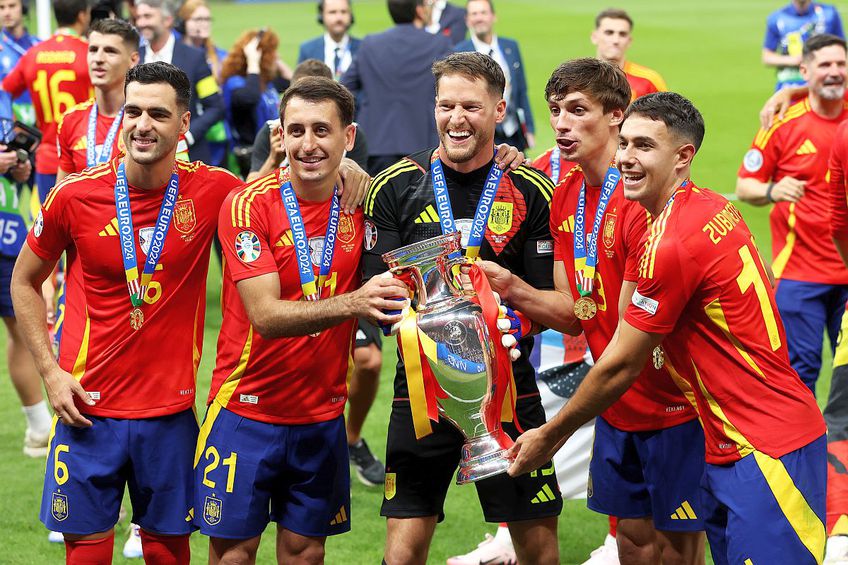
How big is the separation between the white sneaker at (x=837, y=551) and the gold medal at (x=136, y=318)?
3.10 meters

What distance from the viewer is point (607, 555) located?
608 centimetres

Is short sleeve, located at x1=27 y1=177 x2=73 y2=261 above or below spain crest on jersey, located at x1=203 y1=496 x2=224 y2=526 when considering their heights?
above

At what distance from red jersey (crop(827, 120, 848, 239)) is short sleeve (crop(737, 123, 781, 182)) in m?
1.41

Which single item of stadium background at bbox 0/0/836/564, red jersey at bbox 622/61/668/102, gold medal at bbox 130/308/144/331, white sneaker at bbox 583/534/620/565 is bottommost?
stadium background at bbox 0/0/836/564

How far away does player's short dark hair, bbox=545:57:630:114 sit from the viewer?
15.7 feet

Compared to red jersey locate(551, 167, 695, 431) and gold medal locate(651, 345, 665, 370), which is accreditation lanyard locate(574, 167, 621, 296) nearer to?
red jersey locate(551, 167, 695, 431)

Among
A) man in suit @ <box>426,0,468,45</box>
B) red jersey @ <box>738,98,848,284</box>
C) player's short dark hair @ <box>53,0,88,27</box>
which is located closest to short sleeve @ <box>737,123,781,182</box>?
red jersey @ <box>738,98,848,284</box>

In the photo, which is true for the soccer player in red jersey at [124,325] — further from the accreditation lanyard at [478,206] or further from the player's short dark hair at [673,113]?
the player's short dark hair at [673,113]

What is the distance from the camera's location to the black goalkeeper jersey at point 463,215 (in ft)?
15.8

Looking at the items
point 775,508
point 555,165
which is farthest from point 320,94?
point 555,165

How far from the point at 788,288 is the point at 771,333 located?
11.3ft

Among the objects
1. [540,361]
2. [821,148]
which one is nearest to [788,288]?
[821,148]

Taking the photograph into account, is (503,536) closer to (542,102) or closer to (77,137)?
(77,137)

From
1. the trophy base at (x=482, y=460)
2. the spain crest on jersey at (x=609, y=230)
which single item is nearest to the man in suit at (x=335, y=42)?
the spain crest on jersey at (x=609, y=230)
